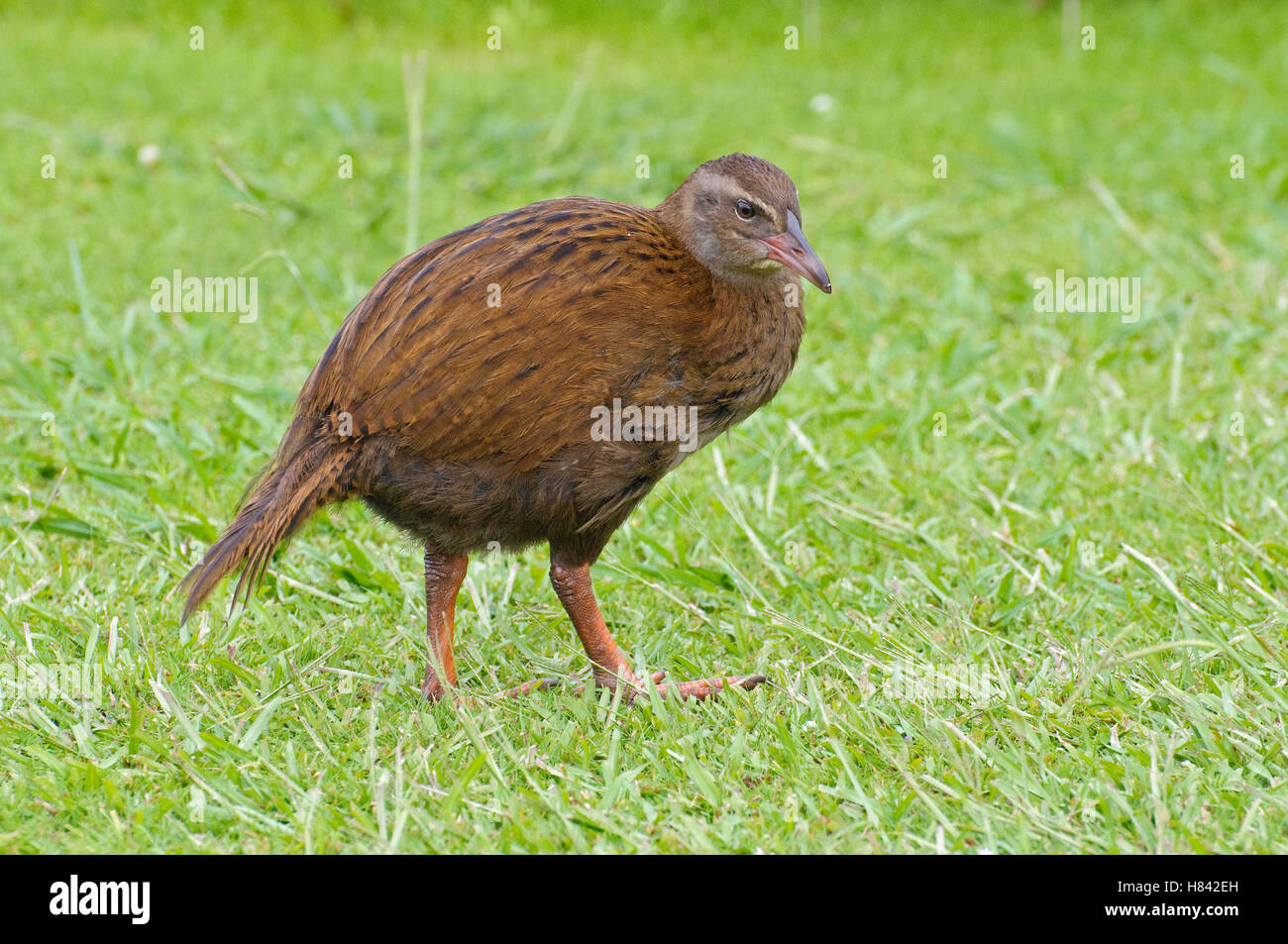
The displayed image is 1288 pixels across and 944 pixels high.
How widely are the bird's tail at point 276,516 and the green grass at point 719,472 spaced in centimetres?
28

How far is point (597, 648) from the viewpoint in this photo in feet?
11.8

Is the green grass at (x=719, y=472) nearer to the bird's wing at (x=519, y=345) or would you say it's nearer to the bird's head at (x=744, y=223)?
the bird's wing at (x=519, y=345)

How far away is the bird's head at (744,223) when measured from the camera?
3432 mm

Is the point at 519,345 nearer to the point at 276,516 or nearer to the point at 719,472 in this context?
the point at 276,516

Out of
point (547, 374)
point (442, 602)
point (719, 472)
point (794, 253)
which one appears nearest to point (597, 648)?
point (442, 602)

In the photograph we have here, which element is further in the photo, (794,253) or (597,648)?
(597,648)

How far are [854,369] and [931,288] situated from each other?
2.97 feet

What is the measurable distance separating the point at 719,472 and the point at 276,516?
1.73 m

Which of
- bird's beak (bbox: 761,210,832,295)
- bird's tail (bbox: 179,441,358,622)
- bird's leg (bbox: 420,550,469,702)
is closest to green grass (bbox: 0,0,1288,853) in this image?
bird's leg (bbox: 420,550,469,702)

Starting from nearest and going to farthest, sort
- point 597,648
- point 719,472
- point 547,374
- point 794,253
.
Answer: point 547,374 < point 794,253 < point 597,648 < point 719,472

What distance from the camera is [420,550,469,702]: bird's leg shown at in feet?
11.8

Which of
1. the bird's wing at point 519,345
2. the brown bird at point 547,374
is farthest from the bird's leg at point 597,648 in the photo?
the bird's wing at point 519,345

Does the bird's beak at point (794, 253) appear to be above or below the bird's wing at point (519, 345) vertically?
above

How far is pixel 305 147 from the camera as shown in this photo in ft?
23.6
